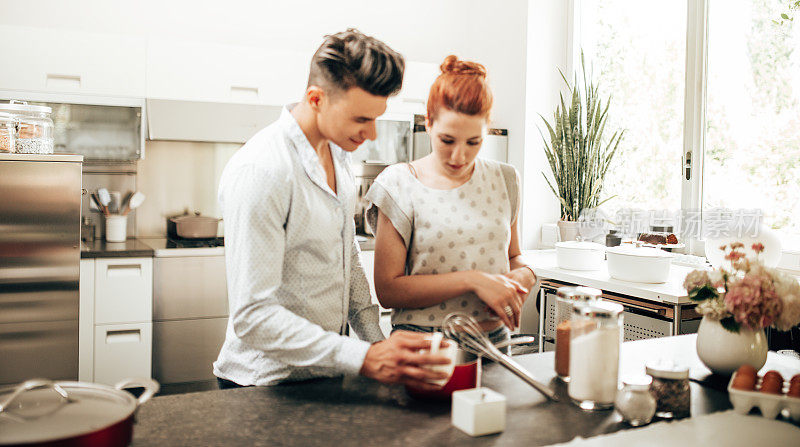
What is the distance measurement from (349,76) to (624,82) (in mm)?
3073

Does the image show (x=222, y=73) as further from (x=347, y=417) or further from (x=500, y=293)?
(x=347, y=417)

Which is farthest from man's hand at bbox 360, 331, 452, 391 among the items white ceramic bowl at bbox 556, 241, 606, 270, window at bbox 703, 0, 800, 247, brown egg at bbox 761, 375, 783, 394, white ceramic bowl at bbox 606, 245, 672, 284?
window at bbox 703, 0, 800, 247

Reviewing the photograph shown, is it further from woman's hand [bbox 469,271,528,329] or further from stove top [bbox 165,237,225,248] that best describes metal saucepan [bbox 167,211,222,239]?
woman's hand [bbox 469,271,528,329]

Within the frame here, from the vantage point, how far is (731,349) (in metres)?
1.36

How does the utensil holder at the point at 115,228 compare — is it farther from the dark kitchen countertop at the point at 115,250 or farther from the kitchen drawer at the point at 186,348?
the kitchen drawer at the point at 186,348

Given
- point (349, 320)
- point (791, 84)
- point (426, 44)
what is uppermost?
point (426, 44)

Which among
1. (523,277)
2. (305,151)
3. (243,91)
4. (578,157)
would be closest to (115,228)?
(243,91)

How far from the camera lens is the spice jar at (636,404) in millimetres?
1094

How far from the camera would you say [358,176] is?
169 inches

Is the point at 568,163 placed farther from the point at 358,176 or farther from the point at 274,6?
the point at 274,6

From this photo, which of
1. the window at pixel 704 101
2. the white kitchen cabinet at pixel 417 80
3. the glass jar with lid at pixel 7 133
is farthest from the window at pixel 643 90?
the glass jar with lid at pixel 7 133

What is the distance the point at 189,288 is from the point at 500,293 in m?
2.43

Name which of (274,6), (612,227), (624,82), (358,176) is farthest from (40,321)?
(624,82)

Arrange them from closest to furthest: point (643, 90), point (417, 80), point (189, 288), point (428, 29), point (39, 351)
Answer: point (39, 351)
point (189, 288)
point (643, 90)
point (417, 80)
point (428, 29)
